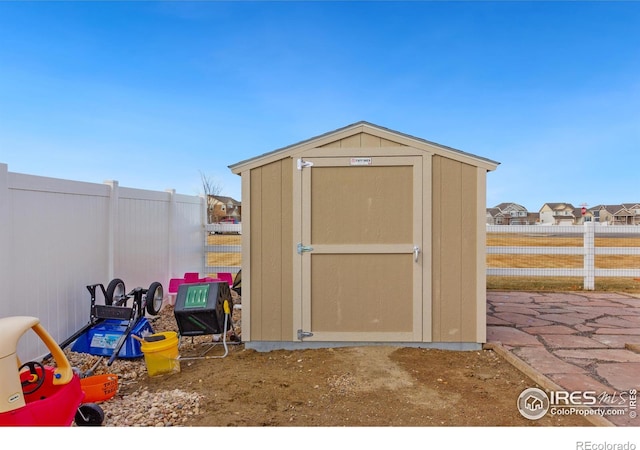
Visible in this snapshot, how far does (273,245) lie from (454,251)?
2.02 metres

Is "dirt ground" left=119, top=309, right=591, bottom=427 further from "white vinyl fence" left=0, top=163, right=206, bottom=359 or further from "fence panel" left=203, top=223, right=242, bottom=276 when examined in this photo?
"fence panel" left=203, top=223, right=242, bottom=276

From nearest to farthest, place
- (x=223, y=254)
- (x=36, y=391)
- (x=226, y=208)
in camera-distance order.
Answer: (x=36, y=391), (x=223, y=254), (x=226, y=208)

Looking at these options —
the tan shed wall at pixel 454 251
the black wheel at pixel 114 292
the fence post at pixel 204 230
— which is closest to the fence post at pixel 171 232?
the fence post at pixel 204 230

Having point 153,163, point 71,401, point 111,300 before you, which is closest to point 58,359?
point 71,401

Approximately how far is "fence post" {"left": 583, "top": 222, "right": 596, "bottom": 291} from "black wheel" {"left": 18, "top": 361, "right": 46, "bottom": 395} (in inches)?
367

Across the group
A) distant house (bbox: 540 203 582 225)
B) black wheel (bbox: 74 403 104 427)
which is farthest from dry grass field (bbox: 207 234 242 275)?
distant house (bbox: 540 203 582 225)

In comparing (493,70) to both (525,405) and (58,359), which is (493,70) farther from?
(58,359)

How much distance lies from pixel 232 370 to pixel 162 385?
2.12 ft

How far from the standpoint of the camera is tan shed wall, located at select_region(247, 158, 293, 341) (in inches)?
170

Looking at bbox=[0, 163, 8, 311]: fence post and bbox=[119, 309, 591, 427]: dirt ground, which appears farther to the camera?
bbox=[0, 163, 8, 311]: fence post

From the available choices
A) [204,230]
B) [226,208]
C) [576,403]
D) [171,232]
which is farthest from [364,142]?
[226,208]

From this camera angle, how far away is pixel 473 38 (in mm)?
6711

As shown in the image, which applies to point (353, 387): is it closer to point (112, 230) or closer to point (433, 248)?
point (433, 248)

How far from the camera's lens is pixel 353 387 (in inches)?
131
